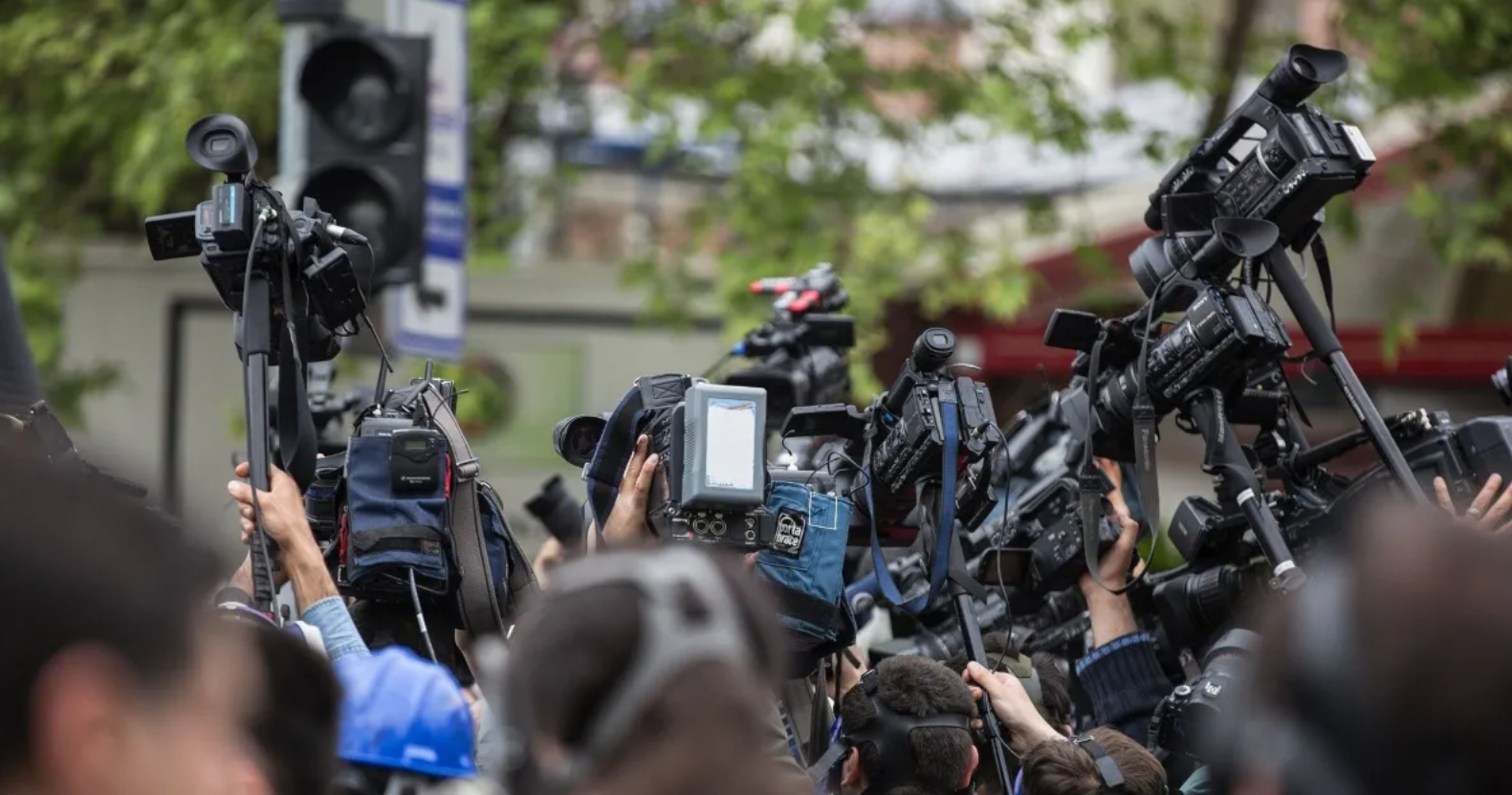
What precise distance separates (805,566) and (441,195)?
16.6 feet

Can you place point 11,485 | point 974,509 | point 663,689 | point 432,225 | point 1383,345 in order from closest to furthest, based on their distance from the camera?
point 11,485 → point 663,689 → point 974,509 → point 432,225 → point 1383,345

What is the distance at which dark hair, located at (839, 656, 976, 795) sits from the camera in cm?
428

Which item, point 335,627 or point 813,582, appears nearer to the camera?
point 335,627

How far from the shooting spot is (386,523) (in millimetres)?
4148

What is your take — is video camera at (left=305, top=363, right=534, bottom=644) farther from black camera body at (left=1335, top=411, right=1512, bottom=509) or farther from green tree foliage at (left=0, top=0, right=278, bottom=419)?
green tree foliage at (left=0, top=0, right=278, bottom=419)

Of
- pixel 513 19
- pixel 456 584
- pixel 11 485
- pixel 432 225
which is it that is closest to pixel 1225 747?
pixel 11 485

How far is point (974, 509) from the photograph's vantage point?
4.75 m

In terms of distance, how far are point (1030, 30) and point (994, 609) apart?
268 inches

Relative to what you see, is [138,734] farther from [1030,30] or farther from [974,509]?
[1030,30]

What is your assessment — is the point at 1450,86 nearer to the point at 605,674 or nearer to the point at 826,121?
the point at 826,121

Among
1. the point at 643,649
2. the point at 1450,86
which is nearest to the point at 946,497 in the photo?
the point at 643,649

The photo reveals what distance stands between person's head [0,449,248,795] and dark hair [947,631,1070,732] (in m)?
3.07

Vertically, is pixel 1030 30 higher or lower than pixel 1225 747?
higher

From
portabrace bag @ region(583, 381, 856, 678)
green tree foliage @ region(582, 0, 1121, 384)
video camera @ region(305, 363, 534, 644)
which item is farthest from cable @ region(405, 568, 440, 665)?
green tree foliage @ region(582, 0, 1121, 384)
